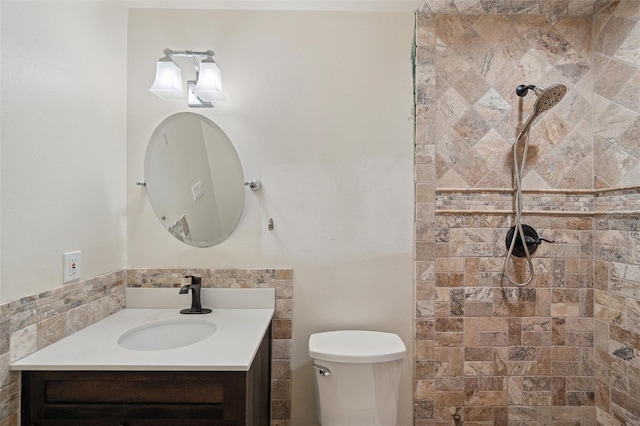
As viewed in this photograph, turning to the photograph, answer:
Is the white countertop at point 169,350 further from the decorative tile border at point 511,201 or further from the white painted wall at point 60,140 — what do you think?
the decorative tile border at point 511,201

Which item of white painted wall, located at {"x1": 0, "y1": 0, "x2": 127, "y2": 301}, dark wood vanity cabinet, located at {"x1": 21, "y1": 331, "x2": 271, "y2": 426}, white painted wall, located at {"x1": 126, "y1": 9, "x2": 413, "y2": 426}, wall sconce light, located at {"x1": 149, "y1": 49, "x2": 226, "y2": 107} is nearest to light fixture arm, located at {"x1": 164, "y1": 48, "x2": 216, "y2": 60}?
wall sconce light, located at {"x1": 149, "y1": 49, "x2": 226, "y2": 107}

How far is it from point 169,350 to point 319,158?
3.46ft

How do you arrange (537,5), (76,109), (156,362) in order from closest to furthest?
1. (156,362)
2. (76,109)
3. (537,5)

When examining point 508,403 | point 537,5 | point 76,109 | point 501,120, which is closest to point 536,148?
point 501,120

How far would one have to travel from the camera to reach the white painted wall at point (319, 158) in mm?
1628

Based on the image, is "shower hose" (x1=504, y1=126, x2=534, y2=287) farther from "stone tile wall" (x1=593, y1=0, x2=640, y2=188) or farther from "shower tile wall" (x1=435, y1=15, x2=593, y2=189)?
"stone tile wall" (x1=593, y1=0, x2=640, y2=188)

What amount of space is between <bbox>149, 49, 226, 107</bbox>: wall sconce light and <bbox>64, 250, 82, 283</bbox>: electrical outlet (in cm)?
79

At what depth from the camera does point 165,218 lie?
5.24ft

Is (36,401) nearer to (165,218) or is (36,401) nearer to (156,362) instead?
(156,362)

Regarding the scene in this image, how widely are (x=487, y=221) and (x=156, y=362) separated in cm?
154

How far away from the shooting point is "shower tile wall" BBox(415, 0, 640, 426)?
159 centimetres

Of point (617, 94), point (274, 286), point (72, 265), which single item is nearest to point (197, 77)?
point (72, 265)

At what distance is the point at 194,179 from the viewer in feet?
5.27

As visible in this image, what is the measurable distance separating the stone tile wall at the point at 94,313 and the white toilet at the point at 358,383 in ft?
0.94
